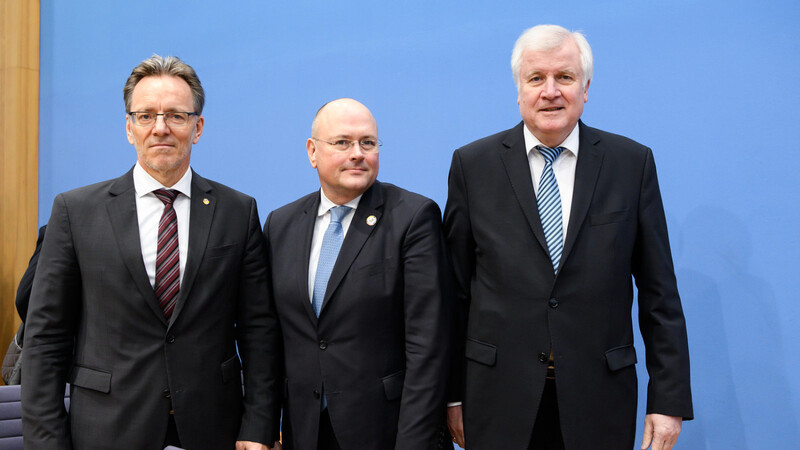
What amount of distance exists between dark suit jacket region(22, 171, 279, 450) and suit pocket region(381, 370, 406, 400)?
1.21 ft

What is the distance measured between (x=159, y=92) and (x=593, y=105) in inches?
62.0

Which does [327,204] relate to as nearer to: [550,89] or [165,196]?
[165,196]

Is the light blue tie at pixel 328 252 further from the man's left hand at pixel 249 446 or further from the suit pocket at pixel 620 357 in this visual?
the suit pocket at pixel 620 357

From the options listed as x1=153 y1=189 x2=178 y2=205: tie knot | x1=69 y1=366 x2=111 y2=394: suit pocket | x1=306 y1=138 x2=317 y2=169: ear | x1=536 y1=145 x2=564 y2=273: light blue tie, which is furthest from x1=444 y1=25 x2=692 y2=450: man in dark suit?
x1=69 y1=366 x2=111 y2=394: suit pocket

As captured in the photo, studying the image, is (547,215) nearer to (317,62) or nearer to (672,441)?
(672,441)

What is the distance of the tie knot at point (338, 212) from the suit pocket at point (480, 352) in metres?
0.52

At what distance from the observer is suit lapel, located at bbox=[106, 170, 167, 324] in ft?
6.08

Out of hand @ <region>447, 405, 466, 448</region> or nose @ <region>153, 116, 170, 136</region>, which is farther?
hand @ <region>447, 405, 466, 448</region>

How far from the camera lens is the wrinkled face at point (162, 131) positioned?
1.95 metres

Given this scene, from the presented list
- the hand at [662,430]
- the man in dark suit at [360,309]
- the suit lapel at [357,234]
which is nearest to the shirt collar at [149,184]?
the man in dark suit at [360,309]

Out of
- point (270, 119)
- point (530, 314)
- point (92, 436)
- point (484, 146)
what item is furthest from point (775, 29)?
point (92, 436)

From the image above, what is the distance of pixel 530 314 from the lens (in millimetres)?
1872

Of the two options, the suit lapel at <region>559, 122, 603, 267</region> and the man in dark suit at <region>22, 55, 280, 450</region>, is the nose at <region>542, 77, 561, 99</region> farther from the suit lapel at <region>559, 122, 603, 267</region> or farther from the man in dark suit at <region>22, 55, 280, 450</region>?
the man in dark suit at <region>22, 55, 280, 450</region>

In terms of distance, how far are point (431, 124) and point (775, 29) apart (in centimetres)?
133
